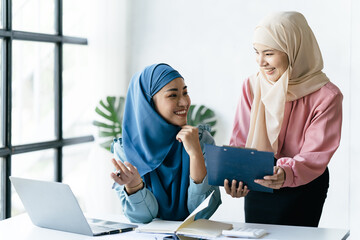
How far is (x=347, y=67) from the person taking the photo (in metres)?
3.66

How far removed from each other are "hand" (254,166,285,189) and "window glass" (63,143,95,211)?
235 cm

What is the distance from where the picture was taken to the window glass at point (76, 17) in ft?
13.8

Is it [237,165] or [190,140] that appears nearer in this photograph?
[237,165]

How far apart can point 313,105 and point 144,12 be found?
2337 mm

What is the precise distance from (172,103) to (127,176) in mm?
394

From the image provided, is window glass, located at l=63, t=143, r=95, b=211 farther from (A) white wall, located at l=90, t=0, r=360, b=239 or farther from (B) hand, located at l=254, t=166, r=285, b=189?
(B) hand, located at l=254, t=166, r=285, b=189

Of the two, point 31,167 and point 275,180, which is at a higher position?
point 275,180

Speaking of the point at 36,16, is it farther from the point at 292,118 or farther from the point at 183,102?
the point at 292,118

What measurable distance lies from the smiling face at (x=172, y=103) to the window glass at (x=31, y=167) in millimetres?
1983

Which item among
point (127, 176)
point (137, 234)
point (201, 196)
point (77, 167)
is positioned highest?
point (127, 176)

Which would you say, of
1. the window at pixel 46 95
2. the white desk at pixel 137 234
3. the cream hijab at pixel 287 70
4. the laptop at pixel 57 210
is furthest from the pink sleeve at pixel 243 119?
the window at pixel 46 95

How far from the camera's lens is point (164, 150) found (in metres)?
2.34

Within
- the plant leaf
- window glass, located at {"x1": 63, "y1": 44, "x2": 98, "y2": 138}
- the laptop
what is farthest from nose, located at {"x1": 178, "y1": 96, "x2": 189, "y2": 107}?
window glass, located at {"x1": 63, "y1": 44, "x2": 98, "y2": 138}

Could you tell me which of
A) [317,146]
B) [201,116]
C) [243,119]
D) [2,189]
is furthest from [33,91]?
[317,146]
